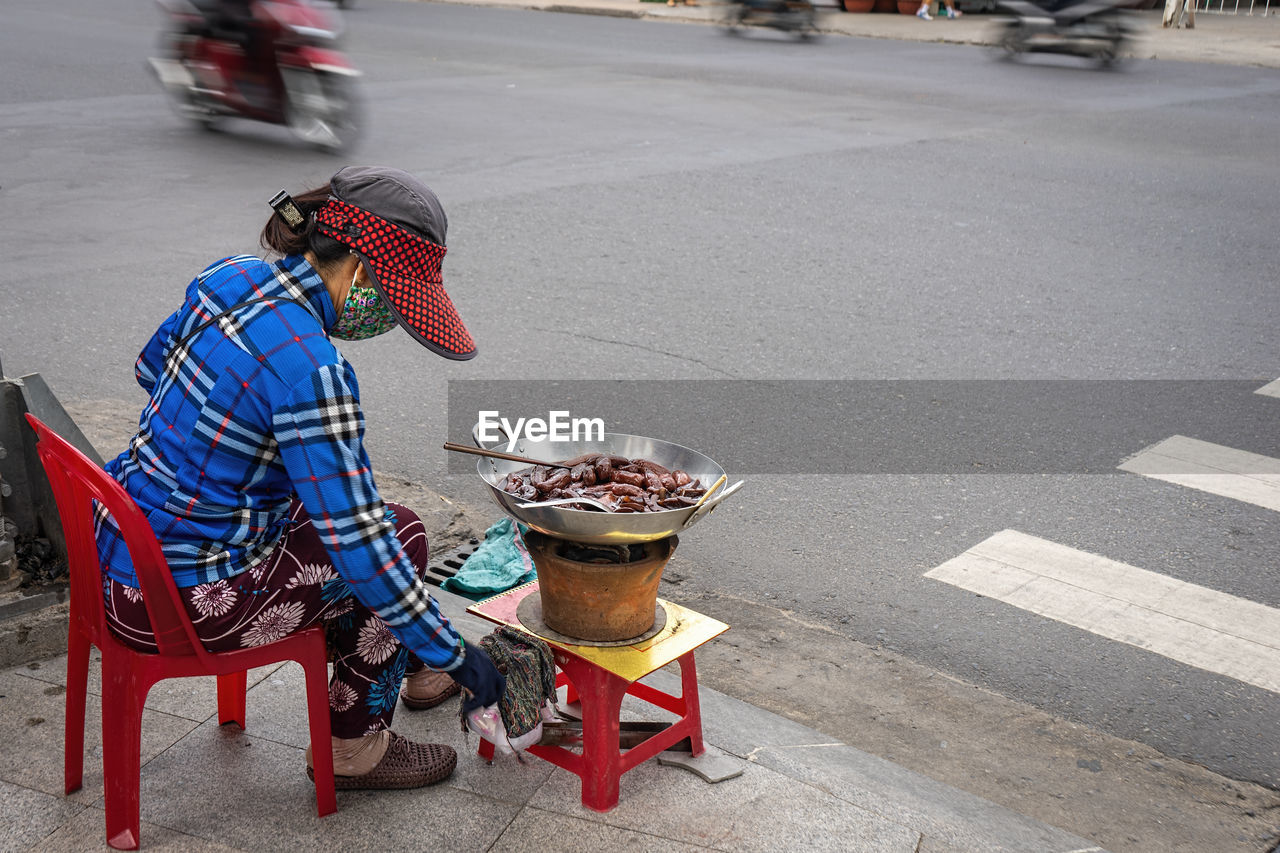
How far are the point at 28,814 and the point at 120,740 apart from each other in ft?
1.33

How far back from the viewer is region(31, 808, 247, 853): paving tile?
2.50 metres

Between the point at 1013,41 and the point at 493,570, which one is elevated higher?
the point at 1013,41

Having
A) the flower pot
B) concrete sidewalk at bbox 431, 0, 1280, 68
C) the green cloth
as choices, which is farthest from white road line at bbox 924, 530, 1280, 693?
concrete sidewalk at bbox 431, 0, 1280, 68

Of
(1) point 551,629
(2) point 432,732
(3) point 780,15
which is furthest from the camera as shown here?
(3) point 780,15

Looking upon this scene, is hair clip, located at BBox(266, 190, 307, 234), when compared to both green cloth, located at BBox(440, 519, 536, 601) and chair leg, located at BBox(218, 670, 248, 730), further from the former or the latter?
green cloth, located at BBox(440, 519, 536, 601)

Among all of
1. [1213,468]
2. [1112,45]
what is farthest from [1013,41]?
[1213,468]

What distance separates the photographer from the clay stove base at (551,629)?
2.77 m

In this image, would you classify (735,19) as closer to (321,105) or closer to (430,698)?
(321,105)

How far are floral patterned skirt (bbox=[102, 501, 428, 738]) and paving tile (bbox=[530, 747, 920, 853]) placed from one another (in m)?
0.46

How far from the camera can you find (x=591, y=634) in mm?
2773

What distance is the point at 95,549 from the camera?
243cm

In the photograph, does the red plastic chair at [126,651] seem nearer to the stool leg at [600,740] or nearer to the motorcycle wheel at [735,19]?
the stool leg at [600,740]

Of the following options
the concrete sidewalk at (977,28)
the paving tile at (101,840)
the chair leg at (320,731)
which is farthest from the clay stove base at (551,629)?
the concrete sidewalk at (977,28)

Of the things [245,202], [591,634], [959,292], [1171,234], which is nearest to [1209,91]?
[1171,234]
